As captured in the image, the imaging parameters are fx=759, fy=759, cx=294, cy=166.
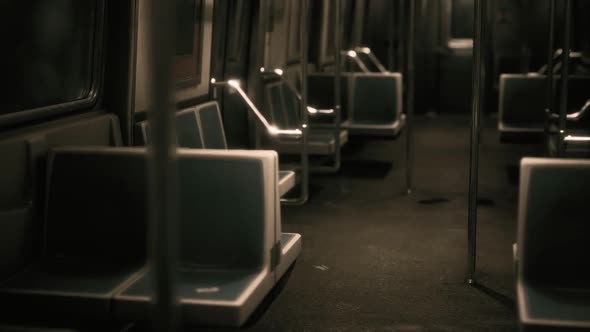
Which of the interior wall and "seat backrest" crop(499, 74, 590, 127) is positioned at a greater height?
the interior wall

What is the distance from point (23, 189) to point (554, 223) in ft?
6.44

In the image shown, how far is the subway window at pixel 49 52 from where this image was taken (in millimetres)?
3219

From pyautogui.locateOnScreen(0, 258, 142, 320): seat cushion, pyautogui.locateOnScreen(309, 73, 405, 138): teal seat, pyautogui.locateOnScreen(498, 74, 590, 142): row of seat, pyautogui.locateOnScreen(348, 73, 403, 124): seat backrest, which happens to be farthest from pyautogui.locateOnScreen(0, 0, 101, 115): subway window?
pyautogui.locateOnScreen(498, 74, 590, 142): row of seat

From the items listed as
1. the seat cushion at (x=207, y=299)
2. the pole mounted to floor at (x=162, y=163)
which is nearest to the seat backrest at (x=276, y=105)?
the seat cushion at (x=207, y=299)

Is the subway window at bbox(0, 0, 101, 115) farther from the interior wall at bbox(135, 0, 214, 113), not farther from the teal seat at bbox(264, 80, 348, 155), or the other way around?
the teal seat at bbox(264, 80, 348, 155)

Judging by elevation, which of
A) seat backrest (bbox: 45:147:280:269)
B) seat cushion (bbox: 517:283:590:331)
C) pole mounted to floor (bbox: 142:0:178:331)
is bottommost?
seat cushion (bbox: 517:283:590:331)

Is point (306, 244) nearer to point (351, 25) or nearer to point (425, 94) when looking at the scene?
point (351, 25)

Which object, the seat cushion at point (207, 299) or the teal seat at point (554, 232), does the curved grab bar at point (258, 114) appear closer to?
the seat cushion at point (207, 299)

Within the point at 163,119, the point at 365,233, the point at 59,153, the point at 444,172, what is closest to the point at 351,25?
the point at 444,172

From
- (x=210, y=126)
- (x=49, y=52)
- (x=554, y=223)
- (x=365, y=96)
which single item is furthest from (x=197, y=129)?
(x=365, y=96)

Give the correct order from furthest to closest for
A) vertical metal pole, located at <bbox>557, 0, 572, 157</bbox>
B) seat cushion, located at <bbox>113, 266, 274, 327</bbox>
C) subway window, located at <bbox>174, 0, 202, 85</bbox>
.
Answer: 1. subway window, located at <bbox>174, 0, 202, 85</bbox>
2. vertical metal pole, located at <bbox>557, 0, 572, 157</bbox>
3. seat cushion, located at <bbox>113, 266, 274, 327</bbox>

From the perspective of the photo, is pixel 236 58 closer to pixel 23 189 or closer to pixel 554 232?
pixel 23 189

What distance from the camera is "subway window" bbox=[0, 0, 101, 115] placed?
10.6 feet

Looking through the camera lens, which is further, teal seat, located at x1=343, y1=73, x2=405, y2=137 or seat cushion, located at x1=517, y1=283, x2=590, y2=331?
teal seat, located at x1=343, y1=73, x2=405, y2=137
